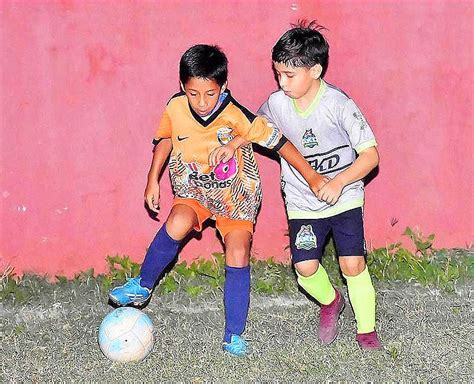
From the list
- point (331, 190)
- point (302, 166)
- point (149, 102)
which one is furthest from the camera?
point (149, 102)

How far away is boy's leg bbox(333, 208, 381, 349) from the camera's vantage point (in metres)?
5.71

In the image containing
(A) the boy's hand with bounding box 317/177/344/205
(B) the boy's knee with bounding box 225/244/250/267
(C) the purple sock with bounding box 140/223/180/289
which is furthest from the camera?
(C) the purple sock with bounding box 140/223/180/289

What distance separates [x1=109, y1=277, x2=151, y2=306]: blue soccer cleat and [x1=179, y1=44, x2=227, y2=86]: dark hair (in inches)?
48.6

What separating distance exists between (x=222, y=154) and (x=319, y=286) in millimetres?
970

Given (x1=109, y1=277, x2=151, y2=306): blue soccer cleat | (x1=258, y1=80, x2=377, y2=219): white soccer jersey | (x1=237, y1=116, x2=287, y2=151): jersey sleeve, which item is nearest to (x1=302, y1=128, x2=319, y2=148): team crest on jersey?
(x1=258, y1=80, x2=377, y2=219): white soccer jersey

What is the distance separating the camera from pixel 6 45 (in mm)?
6164

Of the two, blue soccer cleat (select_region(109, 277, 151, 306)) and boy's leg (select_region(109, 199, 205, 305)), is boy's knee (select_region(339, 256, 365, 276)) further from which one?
blue soccer cleat (select_region(109, 277, 151, 306))

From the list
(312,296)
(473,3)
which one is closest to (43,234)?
(312,296)

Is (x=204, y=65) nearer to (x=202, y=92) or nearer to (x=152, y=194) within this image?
(x=202, y=92)

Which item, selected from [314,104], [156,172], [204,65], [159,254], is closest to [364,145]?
[314,104]

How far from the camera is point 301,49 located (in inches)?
217

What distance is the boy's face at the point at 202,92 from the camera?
18.1ft

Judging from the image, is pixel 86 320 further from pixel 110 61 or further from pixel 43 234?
pixel 110 61

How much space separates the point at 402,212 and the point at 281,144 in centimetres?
137
